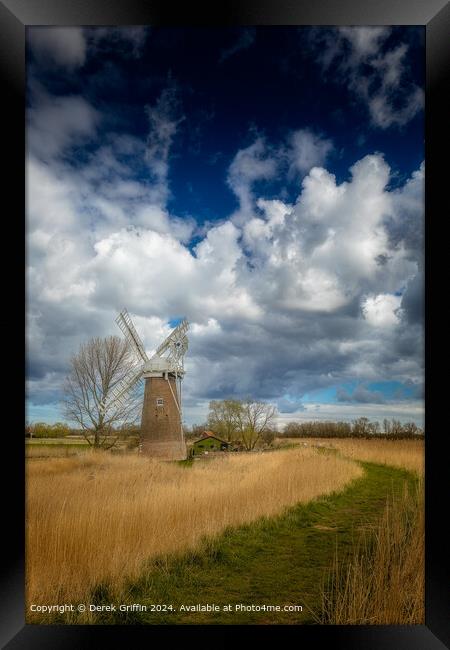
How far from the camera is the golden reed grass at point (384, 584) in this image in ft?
8.53

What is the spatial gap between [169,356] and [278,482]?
553 cm

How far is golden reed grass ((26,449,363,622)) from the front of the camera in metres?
2.88

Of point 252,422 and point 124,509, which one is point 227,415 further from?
point 124,509

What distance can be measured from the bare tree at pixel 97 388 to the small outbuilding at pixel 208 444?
343cm

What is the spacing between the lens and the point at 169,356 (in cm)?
961

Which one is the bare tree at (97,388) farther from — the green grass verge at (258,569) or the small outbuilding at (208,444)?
the small outbuilding at (208,444)

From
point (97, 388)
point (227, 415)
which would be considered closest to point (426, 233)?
point (97, 388)

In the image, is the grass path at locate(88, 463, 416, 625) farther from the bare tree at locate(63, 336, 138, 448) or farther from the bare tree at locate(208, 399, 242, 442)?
the bare tree at locate(208, 399, 242, 442)

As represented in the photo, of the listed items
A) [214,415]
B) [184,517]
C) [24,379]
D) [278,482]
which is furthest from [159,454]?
[24,379]

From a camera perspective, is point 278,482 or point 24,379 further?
point 278,482

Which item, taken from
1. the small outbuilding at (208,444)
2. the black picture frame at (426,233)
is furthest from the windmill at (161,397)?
the black picture frame at (426,233)

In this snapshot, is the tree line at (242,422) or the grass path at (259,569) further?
the tree line at (242,422)

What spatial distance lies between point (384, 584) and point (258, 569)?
3.18 feet

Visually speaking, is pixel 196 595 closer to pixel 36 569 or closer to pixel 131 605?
pixel 131 605
